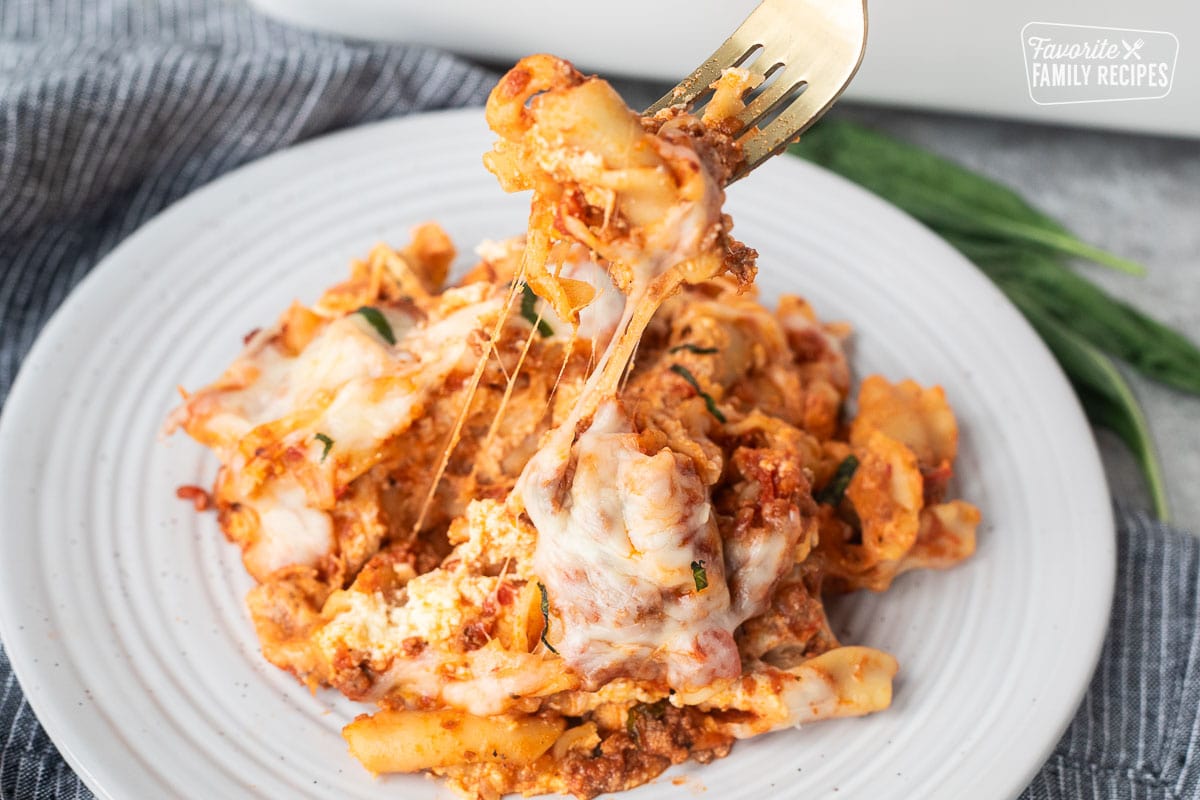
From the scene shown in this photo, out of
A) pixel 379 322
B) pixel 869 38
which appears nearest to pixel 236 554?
pixel 379 322

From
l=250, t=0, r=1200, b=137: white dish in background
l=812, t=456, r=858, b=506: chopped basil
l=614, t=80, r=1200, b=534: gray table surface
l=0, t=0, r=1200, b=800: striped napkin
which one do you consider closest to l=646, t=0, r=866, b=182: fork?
l=812, t=456, r=858, b=506: chopped basil

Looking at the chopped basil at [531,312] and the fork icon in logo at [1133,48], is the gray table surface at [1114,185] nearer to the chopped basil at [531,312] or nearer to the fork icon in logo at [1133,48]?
the fork icon in logo at [1133,48]

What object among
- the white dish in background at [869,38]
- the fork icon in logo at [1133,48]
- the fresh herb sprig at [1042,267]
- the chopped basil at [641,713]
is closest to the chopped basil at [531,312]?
the chopped basil at [641,713]

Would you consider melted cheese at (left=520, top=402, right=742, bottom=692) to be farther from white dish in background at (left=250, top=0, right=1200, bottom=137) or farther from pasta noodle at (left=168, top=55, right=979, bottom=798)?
white dish in background at (left=250, top=0, right=1200, bottom=137)

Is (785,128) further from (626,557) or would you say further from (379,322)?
(379,322)

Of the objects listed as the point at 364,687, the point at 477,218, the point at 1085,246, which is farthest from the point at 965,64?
the point at 364,687

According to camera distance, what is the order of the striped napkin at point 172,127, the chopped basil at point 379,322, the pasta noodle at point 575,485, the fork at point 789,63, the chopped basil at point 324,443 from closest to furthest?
the pasta noodle at point 575,485 → the fork at point 789,63 → the chopped basil at point 324,443 → the chopped basil at point 379,322 → the striped napkin at point 172,127
